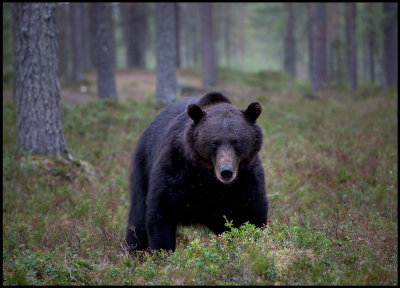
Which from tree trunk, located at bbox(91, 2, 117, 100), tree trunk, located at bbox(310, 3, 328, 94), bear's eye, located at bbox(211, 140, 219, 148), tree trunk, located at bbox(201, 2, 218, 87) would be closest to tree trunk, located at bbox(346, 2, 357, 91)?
tree trunk, located at bbox(310, 3, 328, 94)

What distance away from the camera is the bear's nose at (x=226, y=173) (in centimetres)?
420

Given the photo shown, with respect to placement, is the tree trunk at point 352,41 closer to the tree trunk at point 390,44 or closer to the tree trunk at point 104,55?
the tree trunk at point 390,44

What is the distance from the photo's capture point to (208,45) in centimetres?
2670

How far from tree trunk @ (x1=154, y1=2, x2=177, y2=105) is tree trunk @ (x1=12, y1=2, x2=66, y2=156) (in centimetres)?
725

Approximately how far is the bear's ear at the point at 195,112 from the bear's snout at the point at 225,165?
1.89 feet

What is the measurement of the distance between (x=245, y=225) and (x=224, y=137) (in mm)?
1101

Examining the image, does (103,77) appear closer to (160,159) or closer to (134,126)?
(134,126)

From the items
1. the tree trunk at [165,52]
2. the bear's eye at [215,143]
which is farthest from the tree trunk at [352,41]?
the bear's eye at [215,143]

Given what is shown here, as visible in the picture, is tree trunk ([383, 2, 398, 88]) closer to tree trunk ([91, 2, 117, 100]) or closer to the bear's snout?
tree trunk ([91, 2, 117, 100])

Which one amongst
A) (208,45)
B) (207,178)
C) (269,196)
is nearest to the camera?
(207,178)

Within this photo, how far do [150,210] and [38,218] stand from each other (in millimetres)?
3379

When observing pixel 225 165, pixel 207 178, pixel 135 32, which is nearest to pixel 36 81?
pixel 207 178

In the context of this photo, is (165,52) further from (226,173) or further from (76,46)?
(76,46)

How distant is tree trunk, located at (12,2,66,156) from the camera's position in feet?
28.8
